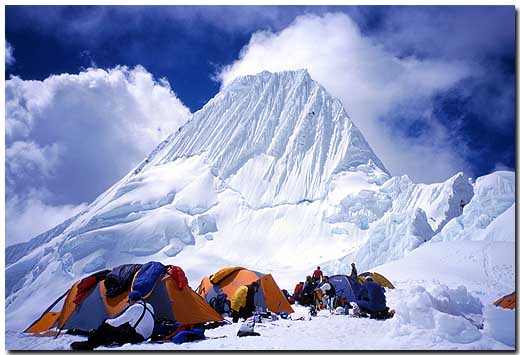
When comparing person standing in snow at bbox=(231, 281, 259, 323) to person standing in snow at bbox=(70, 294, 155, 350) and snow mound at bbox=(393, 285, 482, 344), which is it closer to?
person standing in snow at bbox=(70, 294, 155, 350)

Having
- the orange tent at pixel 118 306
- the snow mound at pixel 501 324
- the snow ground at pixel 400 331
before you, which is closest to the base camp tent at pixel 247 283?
the snow ground at pixel 400 331

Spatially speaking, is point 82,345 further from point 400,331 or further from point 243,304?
point 400,331

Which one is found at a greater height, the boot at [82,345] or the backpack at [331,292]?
the backpack at [331,292]

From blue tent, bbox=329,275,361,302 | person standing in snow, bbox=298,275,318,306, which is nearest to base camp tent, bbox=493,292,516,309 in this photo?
blue tent, bbox=329,275,361,302

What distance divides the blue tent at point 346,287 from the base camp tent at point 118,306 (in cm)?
330

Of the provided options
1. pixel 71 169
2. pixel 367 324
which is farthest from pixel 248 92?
pixel 367 324

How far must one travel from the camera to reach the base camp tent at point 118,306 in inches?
219

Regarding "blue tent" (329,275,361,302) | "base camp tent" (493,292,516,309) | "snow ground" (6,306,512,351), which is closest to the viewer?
"snow ground" (6,306,512,351)

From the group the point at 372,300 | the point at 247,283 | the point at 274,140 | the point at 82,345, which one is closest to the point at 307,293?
the point at 247,283

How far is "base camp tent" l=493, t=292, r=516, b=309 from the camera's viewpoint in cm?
638

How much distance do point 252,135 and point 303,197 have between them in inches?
296

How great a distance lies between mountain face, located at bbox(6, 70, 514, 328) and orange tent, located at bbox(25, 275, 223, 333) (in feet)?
26.0

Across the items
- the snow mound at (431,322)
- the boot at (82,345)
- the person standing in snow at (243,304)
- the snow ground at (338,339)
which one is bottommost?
the boot at (82,345)

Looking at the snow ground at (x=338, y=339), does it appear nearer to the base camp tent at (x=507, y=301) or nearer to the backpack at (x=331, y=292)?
the base camp tent at (x=507, y=301)
